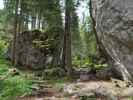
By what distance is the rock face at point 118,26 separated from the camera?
14.6ft

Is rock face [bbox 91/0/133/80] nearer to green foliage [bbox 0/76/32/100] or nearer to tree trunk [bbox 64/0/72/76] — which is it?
green foliage [bbox 0/76/32/100]

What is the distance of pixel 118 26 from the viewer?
4625 millimetres

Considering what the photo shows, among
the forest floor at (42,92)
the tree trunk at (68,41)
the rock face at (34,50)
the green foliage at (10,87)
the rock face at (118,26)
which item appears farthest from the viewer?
the rock face at (34,50)

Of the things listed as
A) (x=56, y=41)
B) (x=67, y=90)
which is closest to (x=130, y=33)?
(x=67, y=90)

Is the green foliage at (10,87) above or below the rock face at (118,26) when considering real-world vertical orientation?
below

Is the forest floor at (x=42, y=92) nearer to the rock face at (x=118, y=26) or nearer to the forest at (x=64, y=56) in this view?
the forest at (x=64, y=56)

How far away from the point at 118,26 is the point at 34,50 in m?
18.4

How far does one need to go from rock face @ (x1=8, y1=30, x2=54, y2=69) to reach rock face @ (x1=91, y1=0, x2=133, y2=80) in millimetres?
17339

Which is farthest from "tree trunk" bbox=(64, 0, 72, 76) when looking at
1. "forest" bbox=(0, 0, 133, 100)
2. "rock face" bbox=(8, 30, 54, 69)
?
"rock face" bbox=(8, 30, 54, 69)

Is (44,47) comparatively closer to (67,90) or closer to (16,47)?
(16,47)

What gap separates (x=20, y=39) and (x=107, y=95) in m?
14.9

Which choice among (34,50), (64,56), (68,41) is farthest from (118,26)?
(34,50)

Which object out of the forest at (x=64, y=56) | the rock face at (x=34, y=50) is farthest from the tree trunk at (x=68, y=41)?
the rock face at (x=34, y=50)

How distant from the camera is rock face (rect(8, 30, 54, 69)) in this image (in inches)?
880
